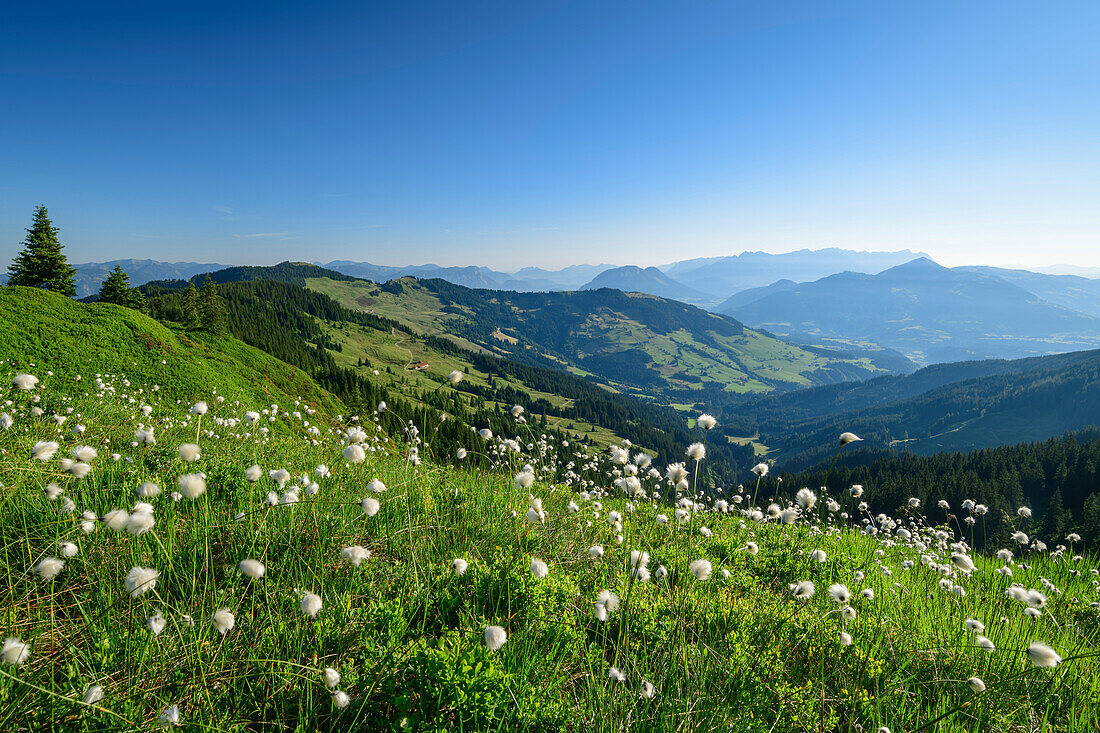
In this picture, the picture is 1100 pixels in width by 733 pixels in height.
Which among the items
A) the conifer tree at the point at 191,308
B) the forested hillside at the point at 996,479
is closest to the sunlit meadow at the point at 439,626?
the forested hillside at the point at 996,479

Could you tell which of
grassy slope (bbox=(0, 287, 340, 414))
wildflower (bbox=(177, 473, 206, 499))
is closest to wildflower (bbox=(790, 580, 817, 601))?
wildflower (bbox=(177, 473, 206, 499))

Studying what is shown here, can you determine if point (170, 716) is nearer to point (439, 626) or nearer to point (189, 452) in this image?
point (439, 626)

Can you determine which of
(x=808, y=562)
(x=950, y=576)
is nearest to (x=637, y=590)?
(x=808, y=562)

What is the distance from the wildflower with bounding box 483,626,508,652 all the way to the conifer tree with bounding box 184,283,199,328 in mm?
93478

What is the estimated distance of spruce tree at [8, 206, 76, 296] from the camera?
52250mm

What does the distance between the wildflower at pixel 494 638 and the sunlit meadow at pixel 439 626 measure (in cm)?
2

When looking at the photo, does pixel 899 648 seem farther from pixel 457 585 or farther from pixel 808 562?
pixel 457 585

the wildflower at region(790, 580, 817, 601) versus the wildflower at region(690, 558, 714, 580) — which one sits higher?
the wildflower at region(690, 558, 714, 580)

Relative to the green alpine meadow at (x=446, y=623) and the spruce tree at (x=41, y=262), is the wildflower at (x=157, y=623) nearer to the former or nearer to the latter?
the green alpine meadow at (x=446, y=623)

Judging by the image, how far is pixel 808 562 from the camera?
251 inches

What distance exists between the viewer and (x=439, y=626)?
3623 mm

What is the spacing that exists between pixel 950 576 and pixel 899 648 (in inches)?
148

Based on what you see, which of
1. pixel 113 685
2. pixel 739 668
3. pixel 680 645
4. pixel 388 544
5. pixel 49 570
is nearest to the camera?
pixel 113 685

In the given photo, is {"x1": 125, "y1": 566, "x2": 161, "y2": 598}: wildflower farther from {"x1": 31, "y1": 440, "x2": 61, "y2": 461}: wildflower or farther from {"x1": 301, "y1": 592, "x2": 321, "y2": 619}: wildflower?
{"x1": 31, "y1": 440, "x2": 61, "y2": 461}: wildflower
